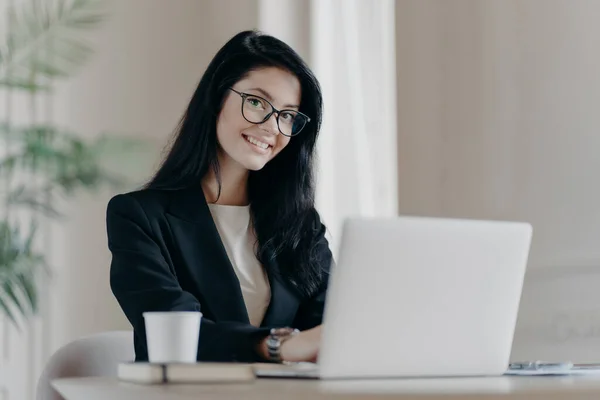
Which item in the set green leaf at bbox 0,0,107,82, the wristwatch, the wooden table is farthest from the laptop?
green leaf at bbox 0,0,107,82

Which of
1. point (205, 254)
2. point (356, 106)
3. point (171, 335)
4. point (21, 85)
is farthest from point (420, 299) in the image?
point (21, 85)

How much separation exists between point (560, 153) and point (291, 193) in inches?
32.0

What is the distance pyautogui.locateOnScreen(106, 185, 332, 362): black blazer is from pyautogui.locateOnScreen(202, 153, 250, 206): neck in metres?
0.07

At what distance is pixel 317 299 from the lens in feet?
6.34

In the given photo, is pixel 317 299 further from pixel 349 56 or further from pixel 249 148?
pixel 349 56

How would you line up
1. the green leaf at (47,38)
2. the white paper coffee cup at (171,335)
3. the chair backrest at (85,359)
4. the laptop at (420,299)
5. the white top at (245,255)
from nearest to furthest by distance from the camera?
the laptop at (420,299) < the white paper coffee cup at (171,335) < the chair backrest at (85,359) < the white top at (245,255) < the green leaf at (47,38)

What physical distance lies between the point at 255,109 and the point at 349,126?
1.16 meters

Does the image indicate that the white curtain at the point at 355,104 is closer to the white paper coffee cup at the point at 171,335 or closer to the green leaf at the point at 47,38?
the green leaf at the point at 47,38

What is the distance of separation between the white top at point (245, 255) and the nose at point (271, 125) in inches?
8.1

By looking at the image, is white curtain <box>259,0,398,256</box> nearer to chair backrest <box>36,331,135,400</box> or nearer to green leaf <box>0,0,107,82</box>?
green leaf <box>0,0,107,82</box>

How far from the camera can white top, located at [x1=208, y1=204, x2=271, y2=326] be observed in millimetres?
1888

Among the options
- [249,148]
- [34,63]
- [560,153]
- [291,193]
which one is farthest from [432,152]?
[34,63]

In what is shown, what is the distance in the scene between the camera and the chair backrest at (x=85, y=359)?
1.60 m

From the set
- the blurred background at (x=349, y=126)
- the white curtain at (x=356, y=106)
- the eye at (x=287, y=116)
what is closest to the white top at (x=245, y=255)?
the eye at (x=287, y=116)
